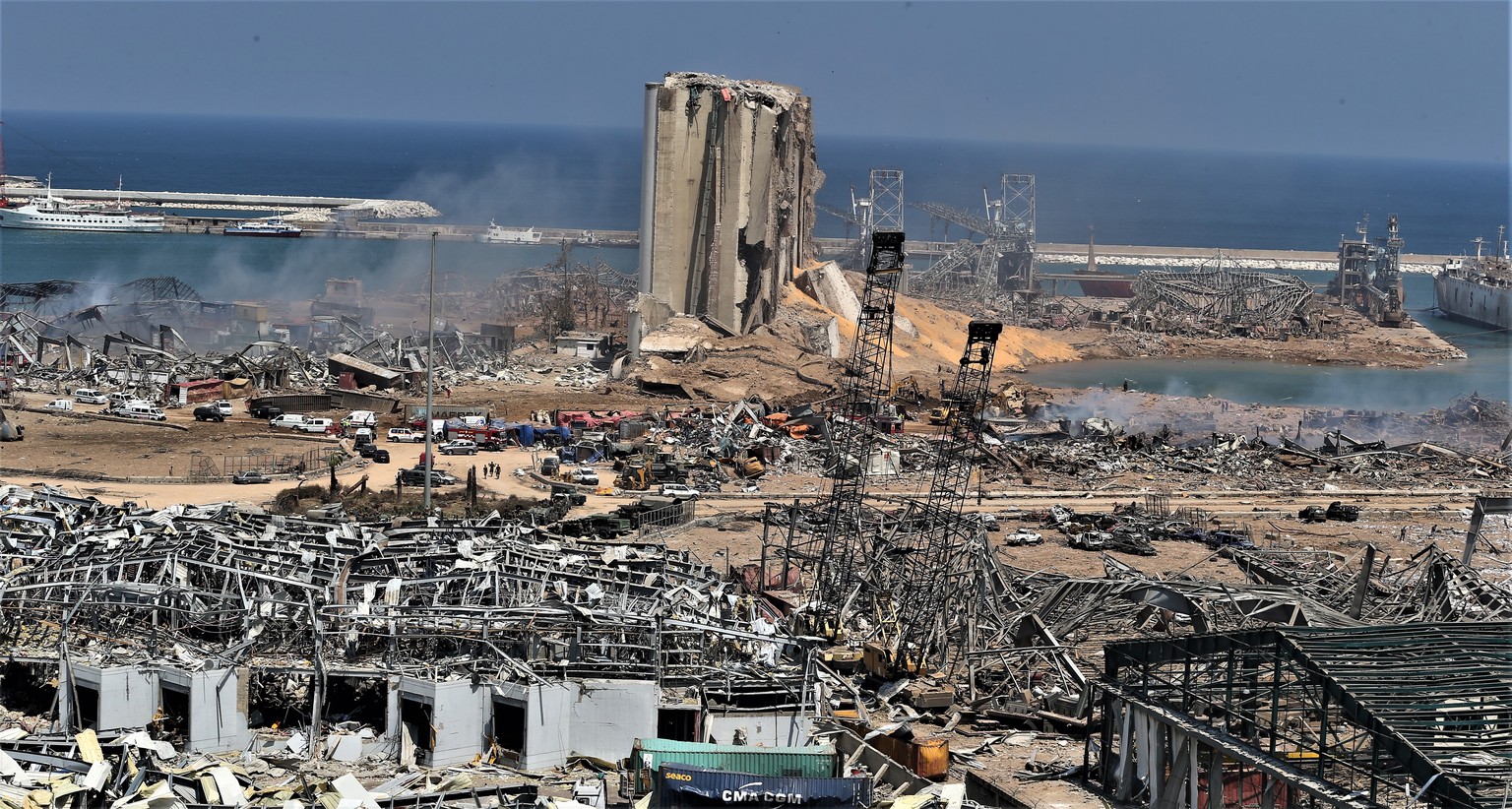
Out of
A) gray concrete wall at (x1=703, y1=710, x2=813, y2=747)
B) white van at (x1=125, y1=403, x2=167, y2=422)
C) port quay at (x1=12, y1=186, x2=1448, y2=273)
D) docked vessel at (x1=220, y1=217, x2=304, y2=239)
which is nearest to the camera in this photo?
gray concrete wall at (x1=703, y1=710, x2=813, y2=747)

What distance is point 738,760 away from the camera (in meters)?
25.1

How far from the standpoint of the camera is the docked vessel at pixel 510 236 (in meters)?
147

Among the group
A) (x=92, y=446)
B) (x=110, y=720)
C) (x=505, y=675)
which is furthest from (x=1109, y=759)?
(x=92, y=446)

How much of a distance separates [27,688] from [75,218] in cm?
13074

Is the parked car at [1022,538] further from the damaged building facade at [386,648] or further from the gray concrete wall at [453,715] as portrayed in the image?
the gray concrete wall at [453,715]

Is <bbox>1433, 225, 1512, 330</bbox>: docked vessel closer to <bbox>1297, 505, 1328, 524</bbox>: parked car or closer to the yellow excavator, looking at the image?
the yellow excavator

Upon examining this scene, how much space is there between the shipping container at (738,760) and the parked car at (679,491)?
2343 centimetres

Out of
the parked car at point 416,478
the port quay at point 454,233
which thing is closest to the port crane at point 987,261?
the port quay at point 454,233

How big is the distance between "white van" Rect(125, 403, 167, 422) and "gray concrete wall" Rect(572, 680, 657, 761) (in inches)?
1363

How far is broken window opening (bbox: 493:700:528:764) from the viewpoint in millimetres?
27828

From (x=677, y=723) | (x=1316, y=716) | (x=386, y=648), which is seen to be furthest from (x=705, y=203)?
(x=1316, y=716)

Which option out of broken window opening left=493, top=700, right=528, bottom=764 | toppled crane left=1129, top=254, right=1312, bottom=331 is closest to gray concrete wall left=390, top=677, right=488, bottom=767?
broken window opening left=493, top=700, right=528, bottom=764

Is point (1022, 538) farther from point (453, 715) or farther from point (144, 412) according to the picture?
point (144, 412)

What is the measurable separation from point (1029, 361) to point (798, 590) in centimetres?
5459
